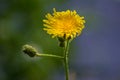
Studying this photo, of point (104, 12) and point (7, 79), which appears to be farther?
point (104, 12)

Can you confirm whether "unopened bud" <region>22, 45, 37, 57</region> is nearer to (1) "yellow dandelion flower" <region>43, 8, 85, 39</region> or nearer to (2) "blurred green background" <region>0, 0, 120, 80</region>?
(1) "yellow dandelion flower" <region>43, 8, 85, 39</region>

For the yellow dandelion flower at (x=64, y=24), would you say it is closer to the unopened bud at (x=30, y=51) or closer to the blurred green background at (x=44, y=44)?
the unopened bud at (x=30, y=51)

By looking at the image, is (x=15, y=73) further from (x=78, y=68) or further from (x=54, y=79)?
(x=78, y=68)

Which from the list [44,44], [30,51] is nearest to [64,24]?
[30,51]

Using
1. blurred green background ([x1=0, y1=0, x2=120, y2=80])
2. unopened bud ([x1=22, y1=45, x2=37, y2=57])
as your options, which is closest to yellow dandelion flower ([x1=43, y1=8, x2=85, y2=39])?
unopened bud ([x1=22, y1=45, x2=37, y2=57])

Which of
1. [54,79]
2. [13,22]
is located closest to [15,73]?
[54,79]

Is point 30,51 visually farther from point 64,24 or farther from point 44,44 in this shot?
point 44,44
